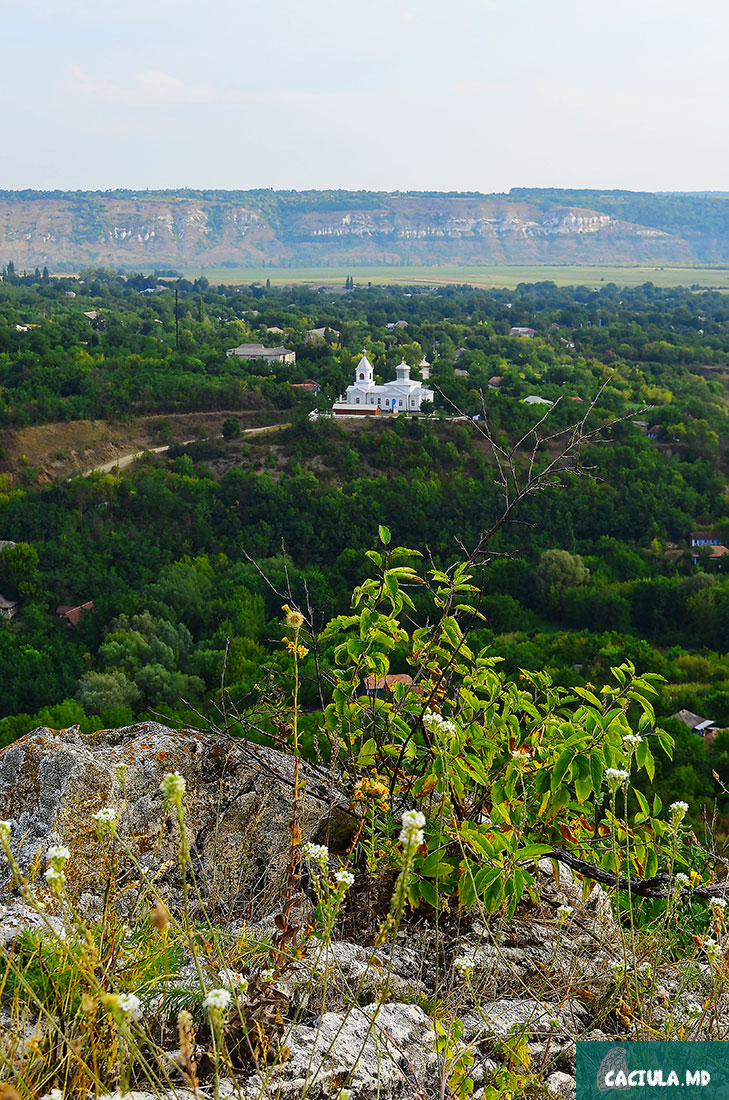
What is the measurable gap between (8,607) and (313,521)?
11389 millimetres

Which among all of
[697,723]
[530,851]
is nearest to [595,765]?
[530,851]

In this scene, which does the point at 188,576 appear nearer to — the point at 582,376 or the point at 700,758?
the point at 700,758

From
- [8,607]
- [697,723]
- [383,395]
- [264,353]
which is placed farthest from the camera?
[264,353]

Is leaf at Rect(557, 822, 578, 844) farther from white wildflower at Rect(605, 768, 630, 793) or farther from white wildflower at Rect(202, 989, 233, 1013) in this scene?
white wildflower at Rect(202, 989, 233, 1013)

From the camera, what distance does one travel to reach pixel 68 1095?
6.52ft

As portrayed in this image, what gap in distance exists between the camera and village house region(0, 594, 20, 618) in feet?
94.6

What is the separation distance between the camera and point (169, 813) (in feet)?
11.7

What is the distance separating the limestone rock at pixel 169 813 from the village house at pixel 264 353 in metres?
50.6

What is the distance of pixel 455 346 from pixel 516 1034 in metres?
67.2

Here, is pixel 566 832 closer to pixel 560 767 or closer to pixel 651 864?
pixel 651 864

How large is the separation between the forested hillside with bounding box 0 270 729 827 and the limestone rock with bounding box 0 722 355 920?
768 centimetres

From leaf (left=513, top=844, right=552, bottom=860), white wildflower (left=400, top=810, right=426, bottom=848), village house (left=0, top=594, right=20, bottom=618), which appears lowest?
village house (left=0, top=594, right=20, bottom=618)

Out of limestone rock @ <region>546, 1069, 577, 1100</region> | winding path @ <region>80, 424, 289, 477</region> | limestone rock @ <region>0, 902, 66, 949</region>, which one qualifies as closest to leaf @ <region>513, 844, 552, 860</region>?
limestone rock @ <region>546, 1069, 577, 1100</region>

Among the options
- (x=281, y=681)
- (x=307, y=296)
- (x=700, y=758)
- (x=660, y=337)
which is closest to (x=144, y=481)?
(x=700, y=758)
